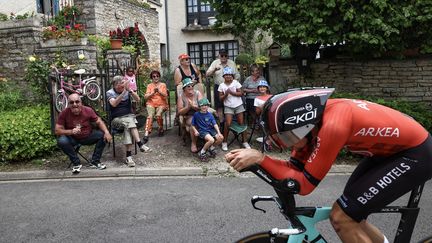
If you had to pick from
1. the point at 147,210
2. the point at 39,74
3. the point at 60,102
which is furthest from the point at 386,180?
the point at 39,74

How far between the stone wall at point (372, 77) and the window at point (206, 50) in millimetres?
14440

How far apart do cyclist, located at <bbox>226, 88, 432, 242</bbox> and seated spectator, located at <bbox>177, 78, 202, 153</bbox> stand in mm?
6006

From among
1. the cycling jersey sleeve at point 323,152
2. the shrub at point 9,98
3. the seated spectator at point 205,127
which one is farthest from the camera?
the shrub at point 9,98

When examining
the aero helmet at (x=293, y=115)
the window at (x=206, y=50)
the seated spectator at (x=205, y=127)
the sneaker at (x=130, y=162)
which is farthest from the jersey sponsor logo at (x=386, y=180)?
the window at (x=206, y=50)

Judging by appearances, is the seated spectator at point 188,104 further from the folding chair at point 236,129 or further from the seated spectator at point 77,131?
the seated spectator at point 77,131

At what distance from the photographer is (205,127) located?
870 cm

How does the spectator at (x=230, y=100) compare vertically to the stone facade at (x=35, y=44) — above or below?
below

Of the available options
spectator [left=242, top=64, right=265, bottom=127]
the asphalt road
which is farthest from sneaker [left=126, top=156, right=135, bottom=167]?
spectator [left=242, top=64, right=265, bottom=127]

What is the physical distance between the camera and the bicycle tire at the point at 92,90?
10156mm

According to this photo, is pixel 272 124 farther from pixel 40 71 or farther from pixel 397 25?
pixel 40 71

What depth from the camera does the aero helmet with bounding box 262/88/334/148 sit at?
258 centimetres

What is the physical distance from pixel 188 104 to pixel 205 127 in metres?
0.59

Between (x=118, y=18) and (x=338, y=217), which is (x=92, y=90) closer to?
(x=118, y=18)

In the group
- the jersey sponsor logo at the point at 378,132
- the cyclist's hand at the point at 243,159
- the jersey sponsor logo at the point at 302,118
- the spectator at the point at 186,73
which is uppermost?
the spectator at the point at 186,73
